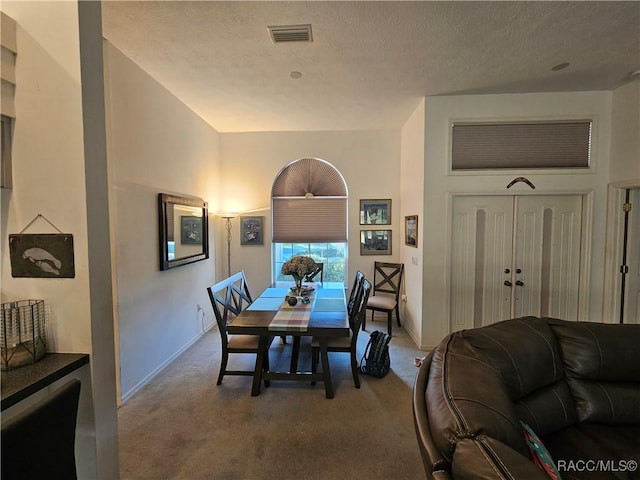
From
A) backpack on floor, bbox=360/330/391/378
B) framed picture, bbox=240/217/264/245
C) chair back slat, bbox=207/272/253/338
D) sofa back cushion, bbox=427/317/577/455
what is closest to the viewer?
sofa back cushion, bbox=427/317/577/455

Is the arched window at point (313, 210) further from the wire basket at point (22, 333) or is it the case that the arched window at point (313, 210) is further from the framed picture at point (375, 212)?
the wire basket at point (22, 333)

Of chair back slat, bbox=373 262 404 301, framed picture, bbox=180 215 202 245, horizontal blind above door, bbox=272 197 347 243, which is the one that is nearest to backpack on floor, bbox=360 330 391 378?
chair back slat, bbox=373 262 404 301

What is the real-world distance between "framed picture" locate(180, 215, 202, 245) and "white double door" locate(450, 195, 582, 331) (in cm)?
329

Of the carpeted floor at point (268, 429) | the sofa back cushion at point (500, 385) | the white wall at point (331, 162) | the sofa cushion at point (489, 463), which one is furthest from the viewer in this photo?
the white wall at point (331, 162)

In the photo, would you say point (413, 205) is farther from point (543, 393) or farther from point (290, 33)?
point (543, 393)

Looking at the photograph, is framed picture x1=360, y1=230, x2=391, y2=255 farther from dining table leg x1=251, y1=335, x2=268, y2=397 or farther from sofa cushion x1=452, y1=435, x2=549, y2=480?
sofa cushion x1=452, y1=435, x2=549, y2=480

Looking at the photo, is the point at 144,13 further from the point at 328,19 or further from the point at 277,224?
the point at 277,224

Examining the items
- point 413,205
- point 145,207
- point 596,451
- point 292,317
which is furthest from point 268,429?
point 413,205

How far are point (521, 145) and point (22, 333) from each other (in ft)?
14.9

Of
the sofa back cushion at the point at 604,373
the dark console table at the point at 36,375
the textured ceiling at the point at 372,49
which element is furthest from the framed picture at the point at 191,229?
the sofa back cushion at the point at 604,373

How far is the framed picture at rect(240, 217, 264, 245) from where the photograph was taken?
16.1 ft

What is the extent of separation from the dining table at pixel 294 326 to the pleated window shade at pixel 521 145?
234 centimetres

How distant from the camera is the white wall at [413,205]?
12.0 feet

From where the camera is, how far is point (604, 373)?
1.62 m
